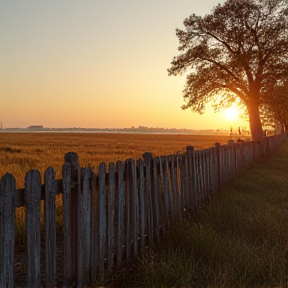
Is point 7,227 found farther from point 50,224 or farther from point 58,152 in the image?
point 58,152

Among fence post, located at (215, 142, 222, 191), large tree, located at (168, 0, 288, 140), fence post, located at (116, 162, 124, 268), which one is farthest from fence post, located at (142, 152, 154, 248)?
large tree, located at (168, 0, 288, 140)

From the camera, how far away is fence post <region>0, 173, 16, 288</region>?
3.05 meters

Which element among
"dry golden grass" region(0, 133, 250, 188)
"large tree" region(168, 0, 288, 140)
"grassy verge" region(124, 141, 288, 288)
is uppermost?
"large tree" region(168, 0, 288, 140)

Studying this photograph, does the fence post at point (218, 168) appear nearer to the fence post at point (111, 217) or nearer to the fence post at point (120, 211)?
the fence post at point (120, 211)

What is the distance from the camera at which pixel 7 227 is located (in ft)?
10.2

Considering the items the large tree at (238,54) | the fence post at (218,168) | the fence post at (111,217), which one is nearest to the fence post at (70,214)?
the fence post at (111,217)

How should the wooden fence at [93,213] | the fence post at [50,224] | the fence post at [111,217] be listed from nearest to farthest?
the wooden fence at [93,213], the fence post at [50,224], the fence post at [111,217]

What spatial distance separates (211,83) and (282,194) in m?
15.7

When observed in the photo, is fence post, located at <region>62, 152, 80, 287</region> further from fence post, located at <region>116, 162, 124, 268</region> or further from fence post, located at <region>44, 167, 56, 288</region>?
fence post, located at <region>116, 162, 124, 268</region>

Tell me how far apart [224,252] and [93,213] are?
6.97 ft

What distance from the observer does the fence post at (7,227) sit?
305cm

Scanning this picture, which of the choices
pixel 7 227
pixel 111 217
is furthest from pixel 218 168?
pixel 7 227

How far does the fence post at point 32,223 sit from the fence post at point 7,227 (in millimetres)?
174

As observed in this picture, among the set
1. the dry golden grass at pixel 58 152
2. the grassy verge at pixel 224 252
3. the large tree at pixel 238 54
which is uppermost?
the large tree at pixel 238 54
